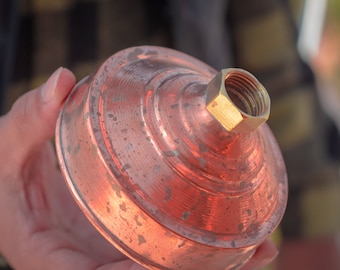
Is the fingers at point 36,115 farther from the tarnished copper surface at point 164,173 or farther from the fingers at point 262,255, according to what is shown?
the fingers at point 262,255

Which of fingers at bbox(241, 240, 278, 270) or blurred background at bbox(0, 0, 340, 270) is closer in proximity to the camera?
fingers at bbox(241, 240, 278, 270)

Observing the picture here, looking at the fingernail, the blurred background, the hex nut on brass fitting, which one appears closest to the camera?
the hex nut on brass fitting

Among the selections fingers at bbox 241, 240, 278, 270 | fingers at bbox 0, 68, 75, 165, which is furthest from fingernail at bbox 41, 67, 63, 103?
fingers at bbox 241, 240, 278, 270

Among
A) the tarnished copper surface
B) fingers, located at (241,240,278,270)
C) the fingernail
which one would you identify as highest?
the fingernail

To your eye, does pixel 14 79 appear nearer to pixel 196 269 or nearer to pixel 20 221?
pixel 20 221

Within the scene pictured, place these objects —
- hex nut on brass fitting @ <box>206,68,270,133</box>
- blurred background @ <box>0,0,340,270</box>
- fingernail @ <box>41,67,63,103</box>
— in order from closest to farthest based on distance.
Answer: hex nut on brass fitting @ <box>206,68,270,133</box> → fingernail @ <box>41,67,63,103</box> → blurred background @ <box>0,0,340,270</box>

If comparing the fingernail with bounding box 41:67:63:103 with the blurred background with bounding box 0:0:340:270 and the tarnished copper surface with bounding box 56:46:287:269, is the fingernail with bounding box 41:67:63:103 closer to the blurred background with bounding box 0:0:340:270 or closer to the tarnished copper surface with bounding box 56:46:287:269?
the tarnished copper surface with bounding box 56:46:287:269

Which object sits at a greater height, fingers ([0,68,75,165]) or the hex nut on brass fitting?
the hex nut on brass fitting

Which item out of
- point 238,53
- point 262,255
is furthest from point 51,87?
point 238,53
